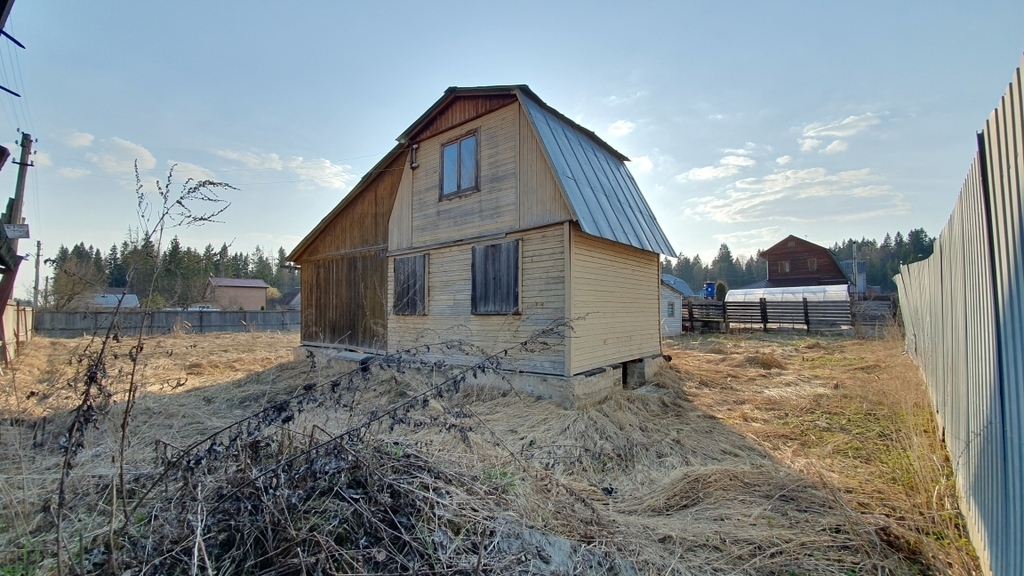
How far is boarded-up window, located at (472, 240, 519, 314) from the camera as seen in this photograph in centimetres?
733

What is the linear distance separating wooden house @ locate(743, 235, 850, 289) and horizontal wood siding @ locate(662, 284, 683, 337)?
754 inches

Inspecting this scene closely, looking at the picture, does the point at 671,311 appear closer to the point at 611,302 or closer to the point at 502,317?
the point at 611,302

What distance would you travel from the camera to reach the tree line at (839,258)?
55.3 metres

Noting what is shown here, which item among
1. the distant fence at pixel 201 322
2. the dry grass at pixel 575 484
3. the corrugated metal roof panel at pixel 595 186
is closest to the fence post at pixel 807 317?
the dry grass at pixel 575 484

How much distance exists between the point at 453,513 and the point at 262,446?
48.6 inches

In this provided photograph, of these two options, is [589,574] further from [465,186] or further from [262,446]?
[465,186]

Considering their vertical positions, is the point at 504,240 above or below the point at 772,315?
above

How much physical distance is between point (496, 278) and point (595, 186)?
261 cm

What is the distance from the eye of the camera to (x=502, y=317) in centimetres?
739

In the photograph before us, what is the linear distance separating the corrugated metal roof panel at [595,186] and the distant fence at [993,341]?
4267 mm

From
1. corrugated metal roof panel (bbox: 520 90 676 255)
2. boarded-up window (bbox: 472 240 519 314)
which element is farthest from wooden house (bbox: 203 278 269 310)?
corrugated metal roof panel (bbox: 520 90 676 255)

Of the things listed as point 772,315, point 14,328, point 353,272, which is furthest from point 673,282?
point 14,328

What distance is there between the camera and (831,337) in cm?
1673

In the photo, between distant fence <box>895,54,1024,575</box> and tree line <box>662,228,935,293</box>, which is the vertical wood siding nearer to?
distant fence <box>895,54,1024,575</box>
